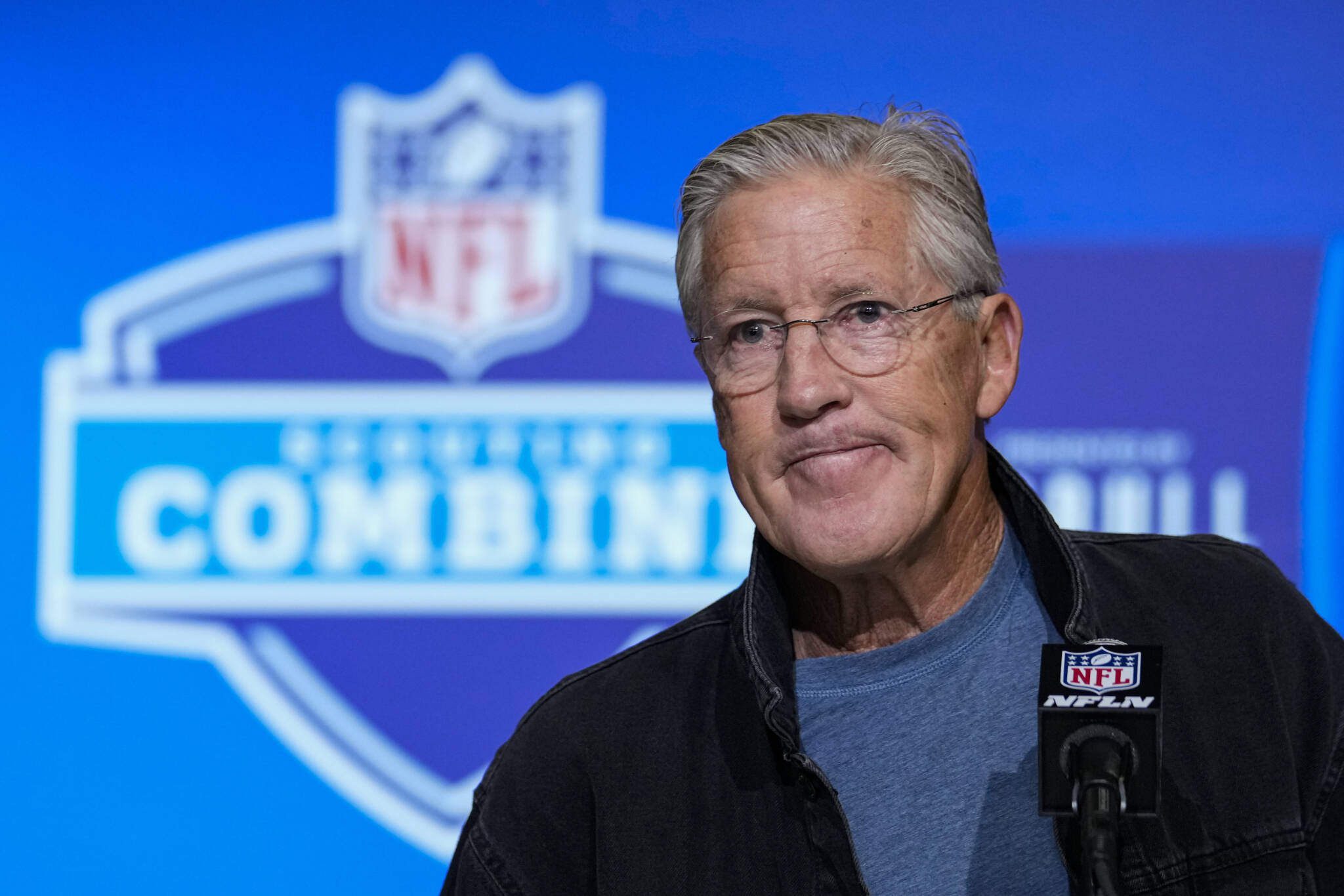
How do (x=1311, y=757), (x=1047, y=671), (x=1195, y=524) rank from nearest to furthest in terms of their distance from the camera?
1. (x=1047, y=671)
2. (x=1311, y=757)
3. (x=1195, y=524)

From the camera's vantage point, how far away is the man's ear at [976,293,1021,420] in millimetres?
1351

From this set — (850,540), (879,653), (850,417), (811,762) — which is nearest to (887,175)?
(850,417)

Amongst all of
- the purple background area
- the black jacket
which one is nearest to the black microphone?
the black jacket

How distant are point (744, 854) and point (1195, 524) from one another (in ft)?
4.73

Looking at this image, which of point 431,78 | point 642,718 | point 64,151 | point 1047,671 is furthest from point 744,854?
point 64,151

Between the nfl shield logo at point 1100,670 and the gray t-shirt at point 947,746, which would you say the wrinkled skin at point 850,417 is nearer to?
the gray t-shirt at point 947,746

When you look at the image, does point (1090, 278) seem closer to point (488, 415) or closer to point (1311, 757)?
point (488, 415)

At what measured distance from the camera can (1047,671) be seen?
3.11ft

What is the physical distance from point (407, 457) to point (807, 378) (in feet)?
4.49

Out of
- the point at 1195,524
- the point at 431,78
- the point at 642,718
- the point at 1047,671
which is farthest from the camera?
the point at 431,78

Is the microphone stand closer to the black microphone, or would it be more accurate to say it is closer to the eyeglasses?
the black microphone

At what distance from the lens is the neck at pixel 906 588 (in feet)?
4.28

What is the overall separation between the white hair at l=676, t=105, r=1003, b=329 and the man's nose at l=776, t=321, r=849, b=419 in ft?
0.44

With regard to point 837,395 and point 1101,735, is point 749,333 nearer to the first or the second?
point 837,395
